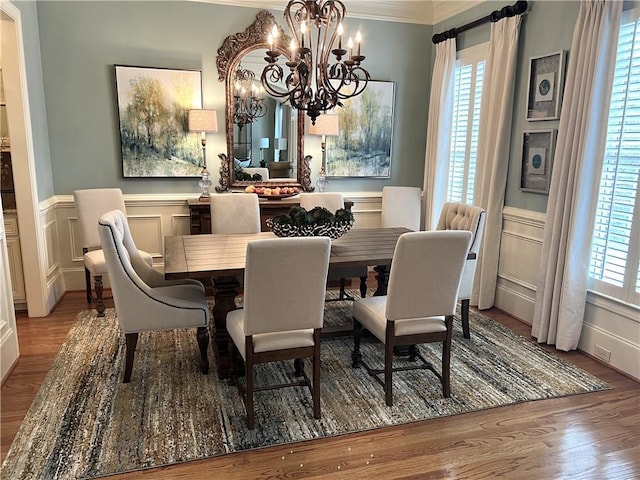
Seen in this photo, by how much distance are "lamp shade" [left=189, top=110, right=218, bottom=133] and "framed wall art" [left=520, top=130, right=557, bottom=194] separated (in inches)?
111

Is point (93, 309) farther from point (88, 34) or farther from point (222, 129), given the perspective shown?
point (88, 34)

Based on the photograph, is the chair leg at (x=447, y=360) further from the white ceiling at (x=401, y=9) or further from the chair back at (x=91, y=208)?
the white ceiling at (x=401, y=9)

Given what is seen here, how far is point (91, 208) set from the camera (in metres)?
4.19

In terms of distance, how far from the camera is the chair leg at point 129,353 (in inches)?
110

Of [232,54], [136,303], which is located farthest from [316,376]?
[232,54]

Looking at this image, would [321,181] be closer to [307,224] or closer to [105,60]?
[307,224]

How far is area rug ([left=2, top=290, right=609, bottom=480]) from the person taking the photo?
223cm

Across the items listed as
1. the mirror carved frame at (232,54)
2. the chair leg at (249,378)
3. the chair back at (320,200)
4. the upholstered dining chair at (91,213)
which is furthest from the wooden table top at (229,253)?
the mirror carved frame at (232,54)

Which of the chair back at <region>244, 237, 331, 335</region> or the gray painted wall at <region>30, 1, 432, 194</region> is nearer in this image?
the chair back at <region>244, 237, 331, 335</region>

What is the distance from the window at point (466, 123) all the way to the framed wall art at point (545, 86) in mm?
656

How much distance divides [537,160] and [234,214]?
2538mm

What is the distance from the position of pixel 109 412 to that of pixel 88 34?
3452mm

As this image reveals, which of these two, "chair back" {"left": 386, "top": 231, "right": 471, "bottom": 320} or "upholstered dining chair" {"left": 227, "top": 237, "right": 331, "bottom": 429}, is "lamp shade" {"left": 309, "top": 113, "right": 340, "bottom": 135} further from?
"upholstered dining chair" {"left": 227, "top": 237, "right": 331, "bottom": 429}

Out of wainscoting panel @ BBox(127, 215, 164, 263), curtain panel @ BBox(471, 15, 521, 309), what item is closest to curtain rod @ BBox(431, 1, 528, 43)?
curtain panel @ BBox(471, 15, 521, 309)
